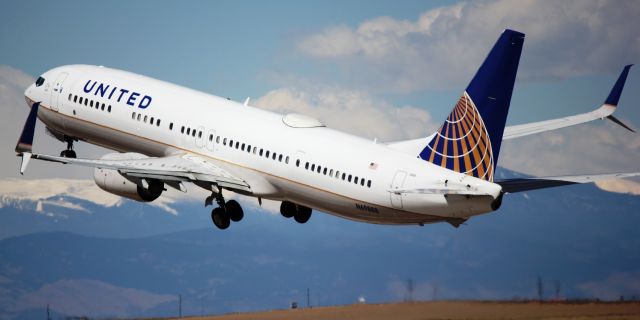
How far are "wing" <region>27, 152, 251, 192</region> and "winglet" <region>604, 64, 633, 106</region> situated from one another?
20.1 meters

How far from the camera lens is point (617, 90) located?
59969 millimetres

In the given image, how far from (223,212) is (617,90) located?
22.1m

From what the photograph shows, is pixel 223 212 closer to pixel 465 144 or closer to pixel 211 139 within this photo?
pixel 211 139

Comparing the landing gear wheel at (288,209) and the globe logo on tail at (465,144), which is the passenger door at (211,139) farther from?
the globe logo on tail at (465,144)

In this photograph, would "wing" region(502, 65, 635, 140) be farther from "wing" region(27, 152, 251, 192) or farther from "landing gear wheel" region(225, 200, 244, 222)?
"wing" region(27, 152, 251, 192)

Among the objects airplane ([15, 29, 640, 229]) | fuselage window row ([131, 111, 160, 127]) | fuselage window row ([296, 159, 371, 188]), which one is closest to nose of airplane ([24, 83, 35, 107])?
airplane ([15, 29, 640, 229])

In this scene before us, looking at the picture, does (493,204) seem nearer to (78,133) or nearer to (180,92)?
(180,92)

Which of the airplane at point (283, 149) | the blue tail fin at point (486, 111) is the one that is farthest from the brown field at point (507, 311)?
the blue tail fin at point (486, 111)

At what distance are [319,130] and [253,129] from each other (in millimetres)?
3578

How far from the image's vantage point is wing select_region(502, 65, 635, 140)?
60.4 meters

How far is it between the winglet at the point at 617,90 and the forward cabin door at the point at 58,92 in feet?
103

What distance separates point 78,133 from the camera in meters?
65.3

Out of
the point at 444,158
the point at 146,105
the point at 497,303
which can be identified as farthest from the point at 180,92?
the point at 497,303

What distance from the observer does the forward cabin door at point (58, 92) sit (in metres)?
65.8
